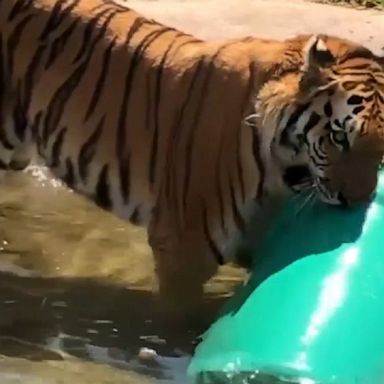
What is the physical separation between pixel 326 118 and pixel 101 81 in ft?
3.47

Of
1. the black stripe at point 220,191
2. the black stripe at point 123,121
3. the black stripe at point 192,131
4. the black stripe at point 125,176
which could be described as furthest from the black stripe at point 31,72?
the black stripe at point 220,191

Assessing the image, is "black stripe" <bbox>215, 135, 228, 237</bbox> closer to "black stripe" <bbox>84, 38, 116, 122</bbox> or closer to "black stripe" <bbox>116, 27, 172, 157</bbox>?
"black stripe" <bbox>116, 27, 172, 157</bbox>

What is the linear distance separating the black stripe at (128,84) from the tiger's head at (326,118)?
0.65m

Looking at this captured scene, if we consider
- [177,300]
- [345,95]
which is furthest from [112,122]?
[345,95]

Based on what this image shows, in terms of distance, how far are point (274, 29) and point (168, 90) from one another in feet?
10.7

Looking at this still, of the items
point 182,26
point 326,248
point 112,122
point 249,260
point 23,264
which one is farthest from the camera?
point 182,26

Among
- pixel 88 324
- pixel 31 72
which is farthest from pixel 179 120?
pixel 88 324

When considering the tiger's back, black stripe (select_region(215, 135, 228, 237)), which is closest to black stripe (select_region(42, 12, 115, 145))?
the tiger's back

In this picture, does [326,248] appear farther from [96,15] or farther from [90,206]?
[90,206]

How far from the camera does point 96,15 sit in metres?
5.34

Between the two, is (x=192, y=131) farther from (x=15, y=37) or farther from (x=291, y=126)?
(x=15, y=37)

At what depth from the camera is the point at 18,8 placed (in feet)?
17.7

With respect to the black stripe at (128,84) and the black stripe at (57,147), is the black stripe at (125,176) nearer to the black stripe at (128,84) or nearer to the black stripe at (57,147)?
the black stripe at (128,84)

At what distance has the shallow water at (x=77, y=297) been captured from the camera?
4.83 metres
